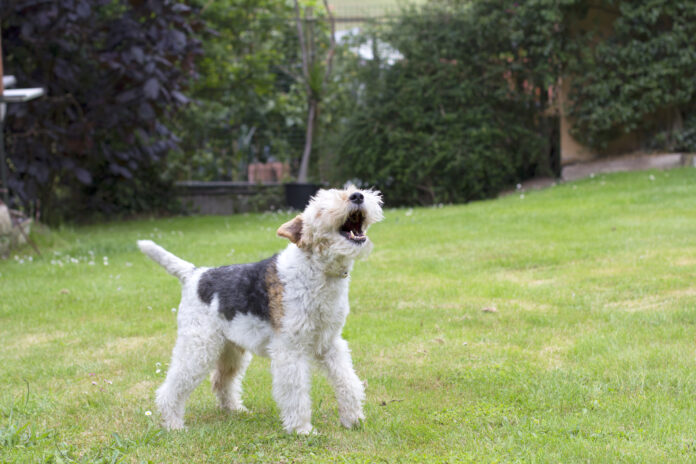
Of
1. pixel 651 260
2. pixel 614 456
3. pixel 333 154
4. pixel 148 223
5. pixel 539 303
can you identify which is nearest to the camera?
pixel 614 456

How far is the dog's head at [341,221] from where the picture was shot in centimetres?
349

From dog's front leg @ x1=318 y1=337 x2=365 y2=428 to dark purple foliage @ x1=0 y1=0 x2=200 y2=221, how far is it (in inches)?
326

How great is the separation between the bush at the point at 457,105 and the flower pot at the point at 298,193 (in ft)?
A: 3.15

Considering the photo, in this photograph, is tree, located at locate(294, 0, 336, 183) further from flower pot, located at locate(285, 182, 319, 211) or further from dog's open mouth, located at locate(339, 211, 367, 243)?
dog's open mouth, located at locate(339, 211, 367, 243)

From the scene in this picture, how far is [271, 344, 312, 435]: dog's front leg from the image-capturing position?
3.64 meters

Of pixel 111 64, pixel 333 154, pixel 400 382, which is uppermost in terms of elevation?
pixel 111 64

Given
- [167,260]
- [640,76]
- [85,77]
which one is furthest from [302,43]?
[167,260]

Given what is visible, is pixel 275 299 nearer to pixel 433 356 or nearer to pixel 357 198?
pixel 357 198

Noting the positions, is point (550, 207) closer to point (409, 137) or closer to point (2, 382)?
point (409, 137)

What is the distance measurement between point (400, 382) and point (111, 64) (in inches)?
350

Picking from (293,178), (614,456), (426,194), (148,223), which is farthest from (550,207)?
(614,456)

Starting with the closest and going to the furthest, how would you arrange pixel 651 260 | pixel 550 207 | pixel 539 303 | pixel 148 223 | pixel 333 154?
pixel 539 303, pixel 651 260, pixel 550 207, pixel 148 223, pixel 333 154

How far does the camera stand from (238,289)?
3.89m

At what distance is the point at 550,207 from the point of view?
37.3ft
